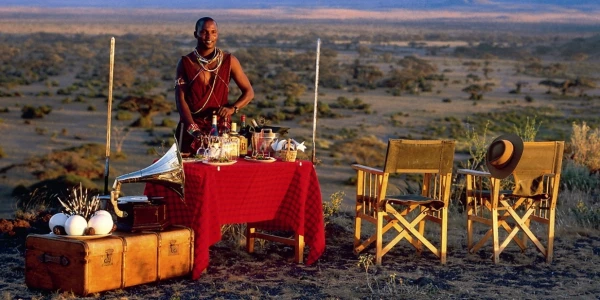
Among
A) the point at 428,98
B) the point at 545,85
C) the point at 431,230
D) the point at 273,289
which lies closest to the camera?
the point at 273,289

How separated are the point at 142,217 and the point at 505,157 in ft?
9.56

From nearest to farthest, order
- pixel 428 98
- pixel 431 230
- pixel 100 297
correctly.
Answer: pixel 100 297, pixel 431 230, pixel 428 98

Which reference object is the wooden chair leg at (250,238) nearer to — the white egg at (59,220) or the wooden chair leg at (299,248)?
the wooden chair leg at (299,248)

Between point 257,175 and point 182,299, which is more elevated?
point 257,175

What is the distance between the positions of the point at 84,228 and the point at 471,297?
106 inches

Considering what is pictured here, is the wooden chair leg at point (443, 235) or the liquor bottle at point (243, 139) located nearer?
the liquor bottle at point (243, 139)

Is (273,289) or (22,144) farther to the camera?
(22,144)

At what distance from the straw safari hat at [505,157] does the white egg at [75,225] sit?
3300 mm

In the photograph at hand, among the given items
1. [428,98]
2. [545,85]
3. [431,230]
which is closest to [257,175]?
[431,230]

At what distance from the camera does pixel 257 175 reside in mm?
7551

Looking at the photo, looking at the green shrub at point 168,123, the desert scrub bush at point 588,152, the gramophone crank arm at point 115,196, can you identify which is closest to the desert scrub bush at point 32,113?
the green shrub at point 168,123

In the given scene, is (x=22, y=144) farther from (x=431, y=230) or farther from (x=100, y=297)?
(x=100, y=297)

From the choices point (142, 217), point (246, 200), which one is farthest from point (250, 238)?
point (142, 217)

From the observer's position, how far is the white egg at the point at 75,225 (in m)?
6.72
